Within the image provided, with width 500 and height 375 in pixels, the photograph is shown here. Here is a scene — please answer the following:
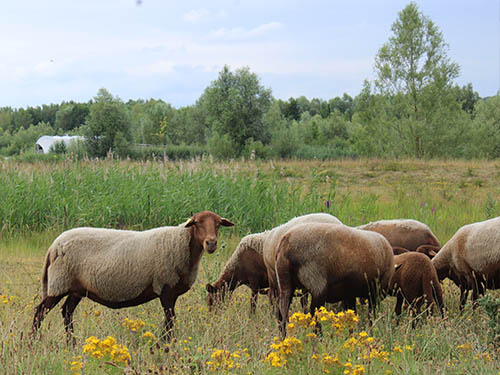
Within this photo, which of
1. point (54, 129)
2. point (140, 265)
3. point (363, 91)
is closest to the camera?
point (140, 265)

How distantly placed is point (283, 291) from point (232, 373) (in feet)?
3.78

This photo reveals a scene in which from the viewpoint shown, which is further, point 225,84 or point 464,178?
point 225,84

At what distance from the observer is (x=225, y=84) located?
5947cm

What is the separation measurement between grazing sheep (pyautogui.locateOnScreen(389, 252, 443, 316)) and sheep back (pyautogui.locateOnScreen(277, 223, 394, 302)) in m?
0.80

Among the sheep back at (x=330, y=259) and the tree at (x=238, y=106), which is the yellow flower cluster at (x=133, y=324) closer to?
the sheep back at (x=330, y=259)

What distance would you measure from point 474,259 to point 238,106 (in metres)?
52.8

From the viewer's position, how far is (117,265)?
503 cm

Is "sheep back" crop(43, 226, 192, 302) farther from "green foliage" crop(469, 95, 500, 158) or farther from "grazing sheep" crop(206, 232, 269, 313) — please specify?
"green foliage" crop(469, 95, 500, 158)

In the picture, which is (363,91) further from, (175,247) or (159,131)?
(159,131)

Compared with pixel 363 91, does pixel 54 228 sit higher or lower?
lower

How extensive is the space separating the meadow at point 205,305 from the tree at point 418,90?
17.3m

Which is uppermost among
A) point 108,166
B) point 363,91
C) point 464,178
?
point 363,91

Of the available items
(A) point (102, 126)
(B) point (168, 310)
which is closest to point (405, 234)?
(B) point (168, 310)

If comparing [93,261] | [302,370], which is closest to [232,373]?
[302,370]
